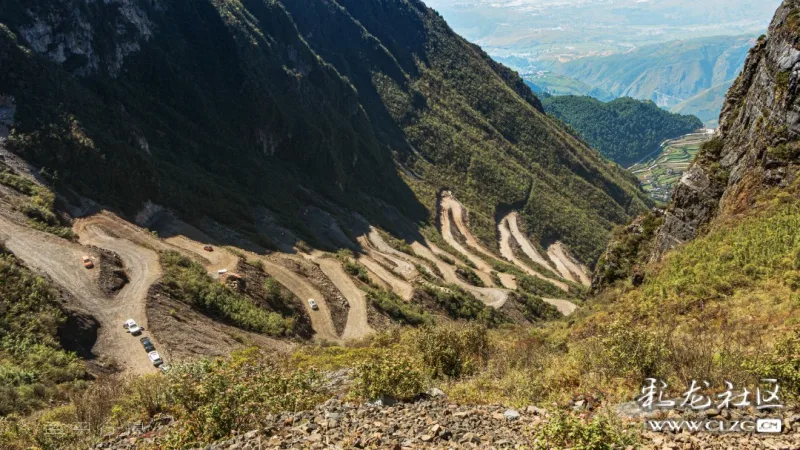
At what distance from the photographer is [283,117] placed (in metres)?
107

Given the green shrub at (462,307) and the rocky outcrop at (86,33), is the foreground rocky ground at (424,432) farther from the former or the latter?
the rocky outcrop at (86,33)

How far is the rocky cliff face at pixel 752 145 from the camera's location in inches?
1206

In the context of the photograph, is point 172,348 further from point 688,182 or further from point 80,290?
point 688,182

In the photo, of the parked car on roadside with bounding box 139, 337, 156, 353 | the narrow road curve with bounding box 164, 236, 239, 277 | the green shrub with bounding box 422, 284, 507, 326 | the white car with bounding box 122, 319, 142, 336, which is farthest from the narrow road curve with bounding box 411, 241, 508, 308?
the white car with bounding box 122, 319, 142, 336

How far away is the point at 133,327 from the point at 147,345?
108 inches

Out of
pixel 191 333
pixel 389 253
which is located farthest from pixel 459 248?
pixel 191 333

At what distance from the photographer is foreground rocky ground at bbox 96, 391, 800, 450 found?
33.1ft

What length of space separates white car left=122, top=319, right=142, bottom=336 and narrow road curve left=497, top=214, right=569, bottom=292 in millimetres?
82975

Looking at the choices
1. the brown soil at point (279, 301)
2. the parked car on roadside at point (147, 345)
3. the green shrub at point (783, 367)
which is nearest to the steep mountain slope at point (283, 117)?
the brown soil at point (279, 301)

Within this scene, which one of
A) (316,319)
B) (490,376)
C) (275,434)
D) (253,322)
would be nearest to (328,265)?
(316,319)

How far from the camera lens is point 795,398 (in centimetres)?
1077

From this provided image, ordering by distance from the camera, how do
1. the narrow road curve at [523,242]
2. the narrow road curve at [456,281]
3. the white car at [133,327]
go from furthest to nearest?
the narrow road curve at [523,242] → the narrow road curve at [456,281] → the white car at [133,327]

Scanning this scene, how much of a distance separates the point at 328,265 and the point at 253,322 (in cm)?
2201

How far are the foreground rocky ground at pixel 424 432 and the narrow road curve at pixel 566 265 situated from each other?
108 m
